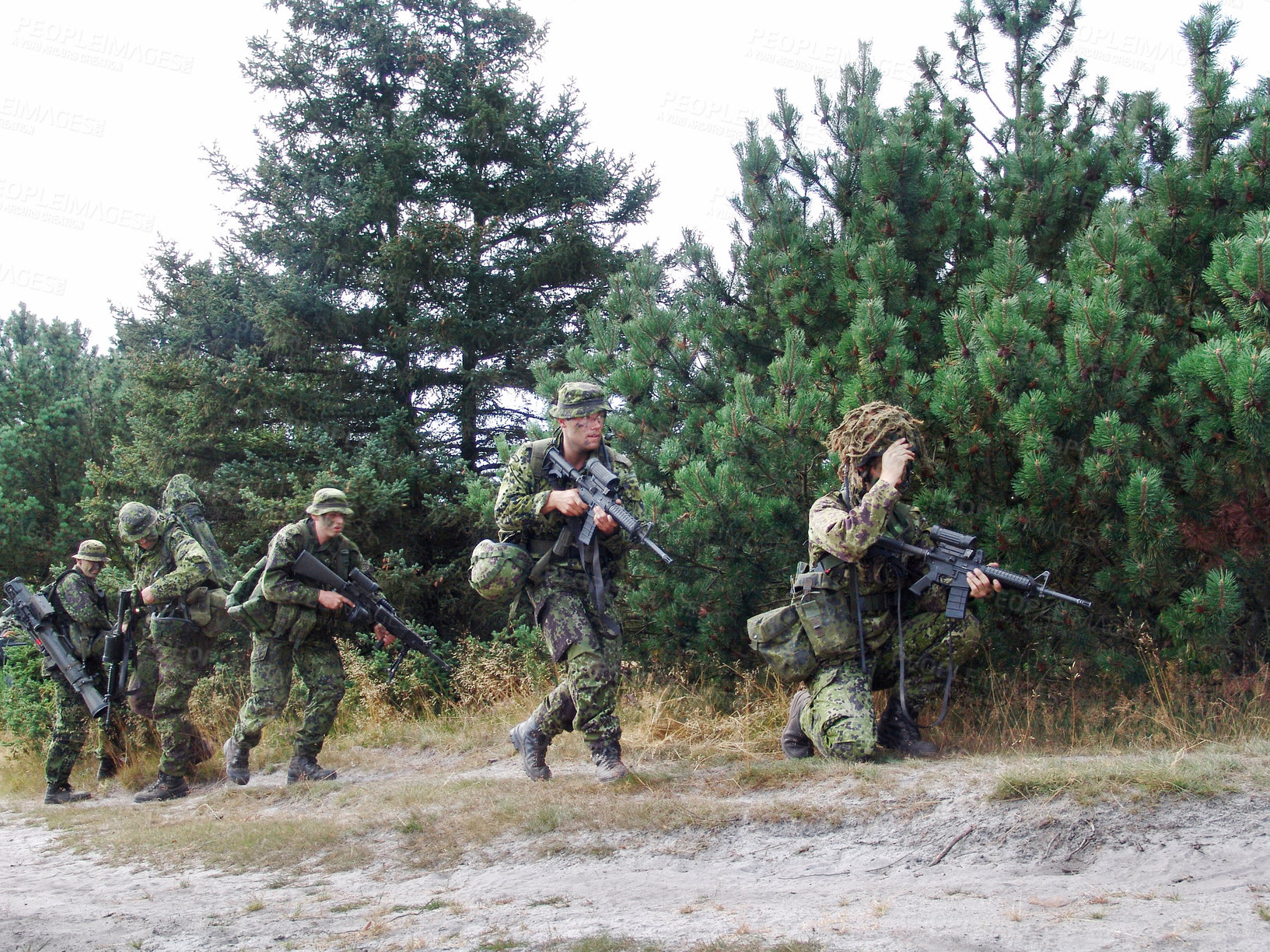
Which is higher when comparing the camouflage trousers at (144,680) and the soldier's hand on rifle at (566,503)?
the soldier's hand on rifle at (566,503)

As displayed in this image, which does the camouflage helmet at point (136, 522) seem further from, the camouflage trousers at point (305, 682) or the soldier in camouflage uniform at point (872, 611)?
the soldier in camouflage uniform at point (872, 611)

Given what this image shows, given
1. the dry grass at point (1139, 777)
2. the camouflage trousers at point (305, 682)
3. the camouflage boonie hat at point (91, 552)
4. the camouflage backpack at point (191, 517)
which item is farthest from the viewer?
the camouflage boonie hat at point (91, 552)

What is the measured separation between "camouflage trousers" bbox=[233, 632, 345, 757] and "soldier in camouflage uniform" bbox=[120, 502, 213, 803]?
800 millimetres

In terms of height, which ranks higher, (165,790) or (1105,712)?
(1105,712)

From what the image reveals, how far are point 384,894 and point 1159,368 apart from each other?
4.93 metres

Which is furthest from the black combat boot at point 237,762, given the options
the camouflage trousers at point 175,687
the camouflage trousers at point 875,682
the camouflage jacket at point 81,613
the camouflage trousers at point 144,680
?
the camouflage trousers at point 875,682

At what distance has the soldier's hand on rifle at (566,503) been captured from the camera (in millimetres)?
4930

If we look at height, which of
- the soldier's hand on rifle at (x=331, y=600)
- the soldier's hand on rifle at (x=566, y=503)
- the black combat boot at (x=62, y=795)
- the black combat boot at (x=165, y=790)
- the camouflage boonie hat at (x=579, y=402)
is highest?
the camouflage boonie hat at (x=579, y=402)

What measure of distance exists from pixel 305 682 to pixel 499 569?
254 cm

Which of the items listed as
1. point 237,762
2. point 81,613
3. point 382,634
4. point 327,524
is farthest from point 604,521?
point 81,613

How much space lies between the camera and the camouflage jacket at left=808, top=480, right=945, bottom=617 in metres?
4.75

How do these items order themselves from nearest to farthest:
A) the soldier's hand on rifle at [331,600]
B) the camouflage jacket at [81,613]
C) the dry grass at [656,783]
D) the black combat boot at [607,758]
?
1. the dry grass at [656,783]
2. the black combat boot at [607,758]
3. the soldier's hand on rifle at [331,600]
4. the camouflage jacket at [81,613]

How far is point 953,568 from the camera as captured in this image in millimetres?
4867

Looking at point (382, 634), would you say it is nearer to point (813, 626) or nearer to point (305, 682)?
point (305, 682)
